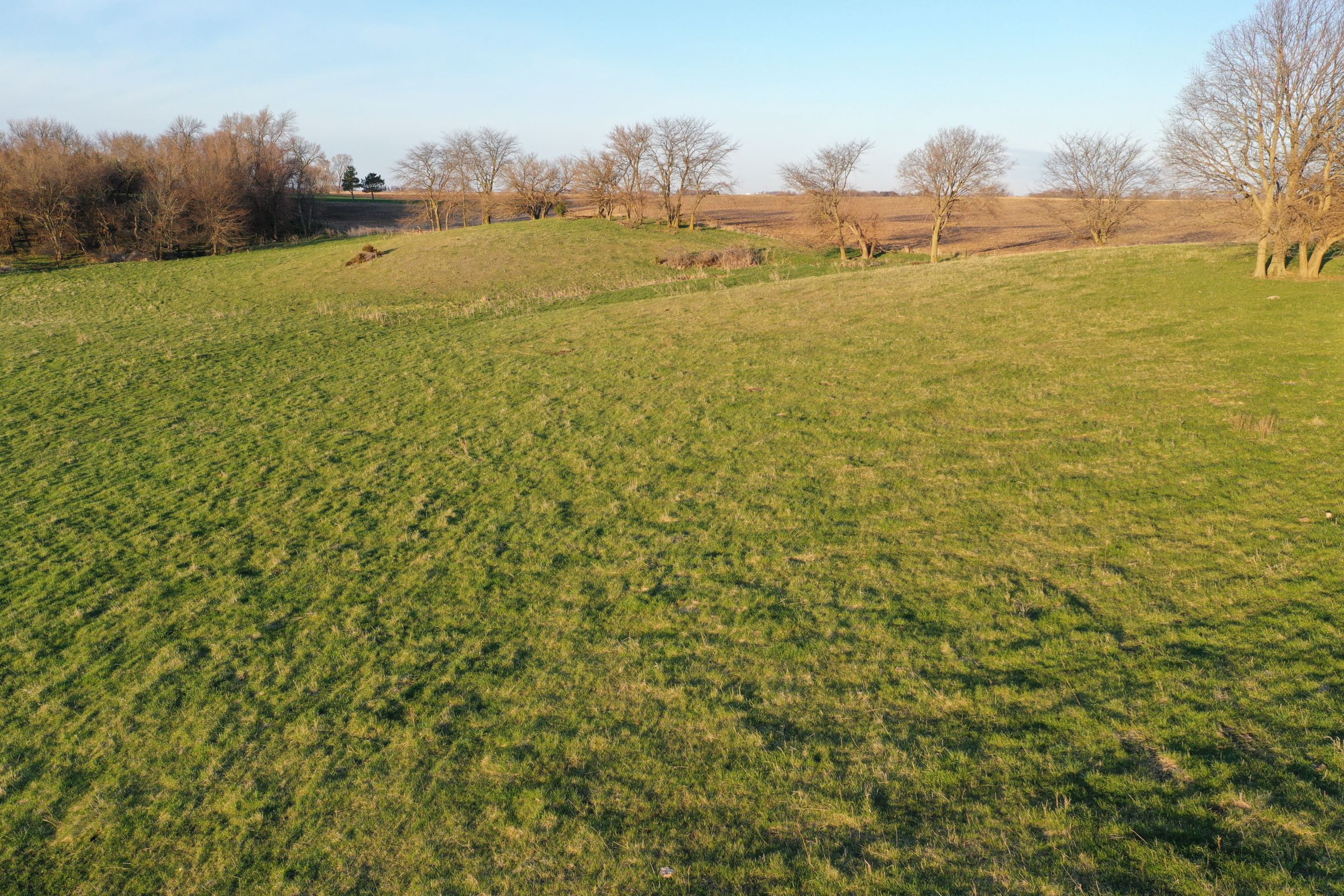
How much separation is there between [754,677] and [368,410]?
14004 mm

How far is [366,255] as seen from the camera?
4653cm

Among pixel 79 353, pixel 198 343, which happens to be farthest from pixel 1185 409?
pixel 79 353

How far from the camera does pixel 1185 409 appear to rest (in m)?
13.7

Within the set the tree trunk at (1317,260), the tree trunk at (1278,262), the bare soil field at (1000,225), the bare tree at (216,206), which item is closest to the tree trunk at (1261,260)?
the tree trunk at (1278,262)

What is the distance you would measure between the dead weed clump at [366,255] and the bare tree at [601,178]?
23083 millimetres

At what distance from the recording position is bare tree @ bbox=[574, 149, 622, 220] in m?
64.4

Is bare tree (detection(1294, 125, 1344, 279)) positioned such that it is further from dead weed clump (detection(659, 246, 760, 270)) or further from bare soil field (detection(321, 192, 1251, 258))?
dead weed clump (detection(659, 246, 760, 270))

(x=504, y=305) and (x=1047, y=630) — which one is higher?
(x=504, y=305)

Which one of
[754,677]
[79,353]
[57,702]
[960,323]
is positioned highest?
[960,323]

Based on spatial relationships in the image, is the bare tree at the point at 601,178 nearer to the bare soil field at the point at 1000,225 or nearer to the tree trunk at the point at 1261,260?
the bare soil field at the point at 1000,225

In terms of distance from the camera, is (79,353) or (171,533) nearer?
(171,533)

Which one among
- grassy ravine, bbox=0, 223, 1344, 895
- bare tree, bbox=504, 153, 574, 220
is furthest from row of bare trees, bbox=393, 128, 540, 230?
grassy ravine, bbox=0, 223, 1344, 895

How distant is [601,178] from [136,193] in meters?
39.4

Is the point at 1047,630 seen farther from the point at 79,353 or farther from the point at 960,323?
the point at 79,353
